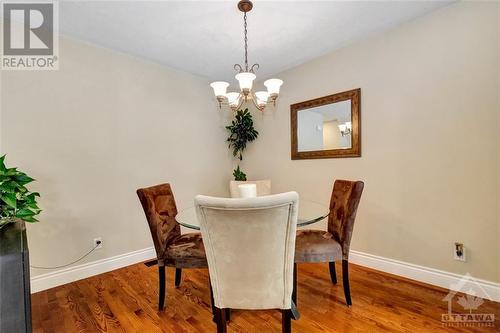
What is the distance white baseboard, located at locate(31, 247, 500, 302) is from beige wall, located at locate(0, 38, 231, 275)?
9cm

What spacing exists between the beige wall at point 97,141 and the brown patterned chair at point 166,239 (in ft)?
3.30

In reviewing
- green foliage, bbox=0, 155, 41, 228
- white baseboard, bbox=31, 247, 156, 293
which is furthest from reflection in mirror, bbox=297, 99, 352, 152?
green foliage, bbox=0, 155, 41, 228

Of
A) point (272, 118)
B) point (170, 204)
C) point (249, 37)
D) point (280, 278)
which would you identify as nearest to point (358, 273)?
point (280, 278)

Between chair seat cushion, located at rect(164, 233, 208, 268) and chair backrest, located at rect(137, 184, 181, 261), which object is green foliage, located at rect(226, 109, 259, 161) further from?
chair seat cushion, located at rect(164, 233, 208, 268)

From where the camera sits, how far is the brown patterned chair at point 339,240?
1793 millimetres

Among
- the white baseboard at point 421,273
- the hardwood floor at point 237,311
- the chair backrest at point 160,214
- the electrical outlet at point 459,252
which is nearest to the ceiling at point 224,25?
the chair backrest at point 160,214

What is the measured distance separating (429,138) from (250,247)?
79.4 inches

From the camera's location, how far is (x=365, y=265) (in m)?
2.55

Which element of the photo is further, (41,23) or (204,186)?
(204,186)

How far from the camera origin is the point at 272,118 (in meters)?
3.50

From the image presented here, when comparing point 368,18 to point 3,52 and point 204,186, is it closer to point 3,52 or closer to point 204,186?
point 204,186

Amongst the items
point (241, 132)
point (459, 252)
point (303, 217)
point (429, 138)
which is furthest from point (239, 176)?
point (459, 252)

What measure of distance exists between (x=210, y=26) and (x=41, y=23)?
154 cm

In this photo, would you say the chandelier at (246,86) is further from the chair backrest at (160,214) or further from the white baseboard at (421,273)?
the white baseboard at (421,273)
